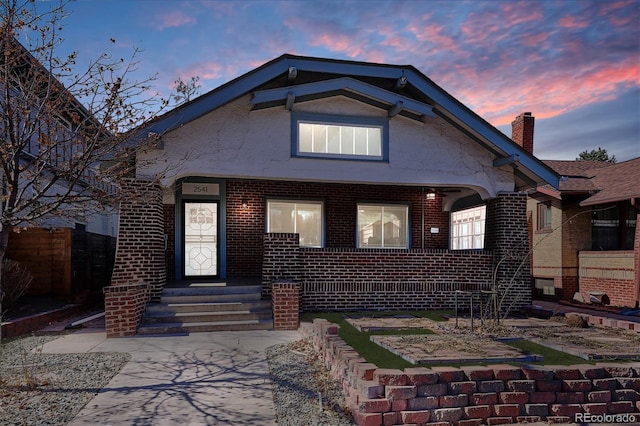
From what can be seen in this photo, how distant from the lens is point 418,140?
10461 mm

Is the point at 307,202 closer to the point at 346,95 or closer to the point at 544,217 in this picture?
the point at 346,95

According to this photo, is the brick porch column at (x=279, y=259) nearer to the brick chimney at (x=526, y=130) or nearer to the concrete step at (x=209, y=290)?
the concrete step at (x=209, y=290)

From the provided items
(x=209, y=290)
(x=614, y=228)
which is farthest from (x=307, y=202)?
(x=614, y=228)

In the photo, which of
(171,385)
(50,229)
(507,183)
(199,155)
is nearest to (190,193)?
(199,155)

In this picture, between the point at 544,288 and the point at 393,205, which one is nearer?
the point at 393,205

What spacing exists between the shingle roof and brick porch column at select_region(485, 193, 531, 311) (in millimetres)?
2160

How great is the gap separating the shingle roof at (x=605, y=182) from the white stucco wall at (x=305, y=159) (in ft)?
11.2

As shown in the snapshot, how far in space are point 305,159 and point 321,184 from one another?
2389mm

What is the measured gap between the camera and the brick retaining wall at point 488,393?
169 inches

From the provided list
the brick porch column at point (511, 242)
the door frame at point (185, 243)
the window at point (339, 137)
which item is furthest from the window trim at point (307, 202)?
the brick porch column at point (511, 242)

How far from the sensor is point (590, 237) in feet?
47.4

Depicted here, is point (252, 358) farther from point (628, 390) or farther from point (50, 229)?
point (50, 229)

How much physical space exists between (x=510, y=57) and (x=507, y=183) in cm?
438

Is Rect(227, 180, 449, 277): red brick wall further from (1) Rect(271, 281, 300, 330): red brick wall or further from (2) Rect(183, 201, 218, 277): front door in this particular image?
(1) Rect(271, 281, 300, 330): red brick wall
